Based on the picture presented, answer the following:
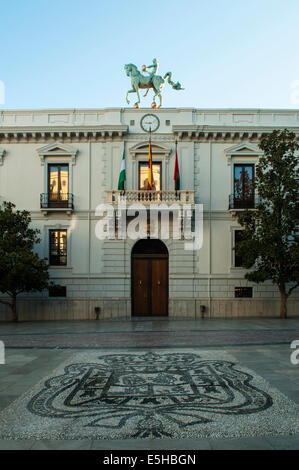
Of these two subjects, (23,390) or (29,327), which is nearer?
(23,390)

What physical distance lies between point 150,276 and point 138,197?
178 inches

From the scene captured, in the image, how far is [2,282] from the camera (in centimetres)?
1766

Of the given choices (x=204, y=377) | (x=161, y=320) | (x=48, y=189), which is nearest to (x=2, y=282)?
(x=48, y=189)

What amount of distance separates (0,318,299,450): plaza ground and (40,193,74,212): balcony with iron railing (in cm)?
627

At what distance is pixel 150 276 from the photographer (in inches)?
816

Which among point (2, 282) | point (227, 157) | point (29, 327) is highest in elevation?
point (227, 157)

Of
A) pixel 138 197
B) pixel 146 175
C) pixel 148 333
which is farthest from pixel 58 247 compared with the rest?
pixel 148 333

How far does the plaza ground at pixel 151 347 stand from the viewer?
4871 mm

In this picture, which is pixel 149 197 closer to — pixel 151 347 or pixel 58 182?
pixel 58 182

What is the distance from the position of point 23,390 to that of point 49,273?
13.6 metres

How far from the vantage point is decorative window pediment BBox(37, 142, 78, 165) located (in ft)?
68.8

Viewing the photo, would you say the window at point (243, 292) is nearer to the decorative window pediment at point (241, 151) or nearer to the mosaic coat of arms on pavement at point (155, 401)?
the decorative window pediment at point (241, 151)

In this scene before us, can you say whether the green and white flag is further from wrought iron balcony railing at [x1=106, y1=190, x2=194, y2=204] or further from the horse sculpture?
the horse sculpture
